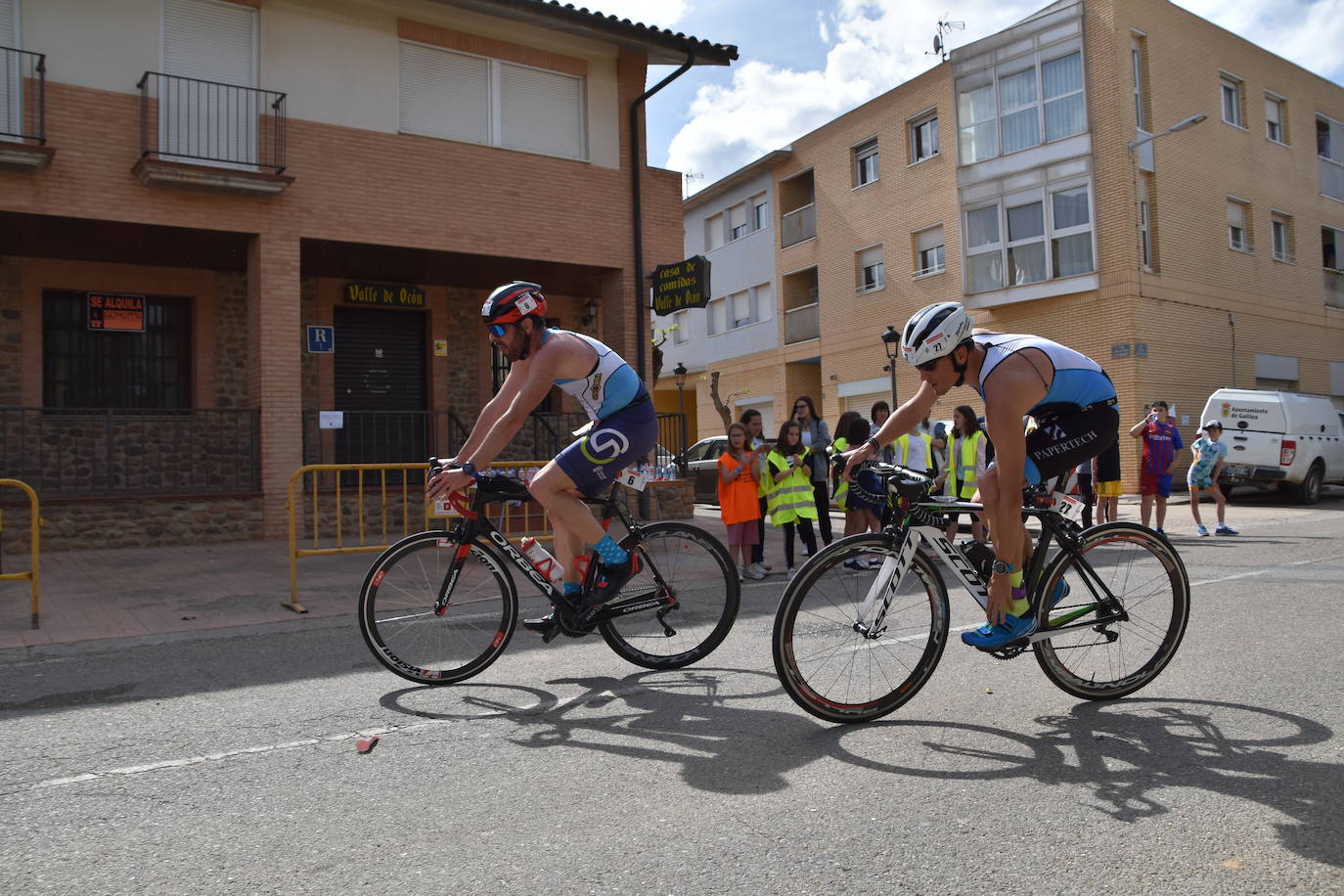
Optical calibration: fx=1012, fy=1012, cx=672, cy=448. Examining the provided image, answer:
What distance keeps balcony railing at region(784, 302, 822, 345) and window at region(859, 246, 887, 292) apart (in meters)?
2.01

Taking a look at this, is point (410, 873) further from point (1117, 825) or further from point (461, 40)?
point (461, 40)

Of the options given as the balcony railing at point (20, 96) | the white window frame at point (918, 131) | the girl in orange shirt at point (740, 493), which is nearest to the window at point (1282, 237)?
the white window frame at point (918, 131)

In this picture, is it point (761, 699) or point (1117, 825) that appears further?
point (761, 699)

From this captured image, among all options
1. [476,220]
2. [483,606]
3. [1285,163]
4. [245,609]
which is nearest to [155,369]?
[476,220]

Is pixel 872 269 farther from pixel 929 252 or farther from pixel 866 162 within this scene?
pixel 866 162

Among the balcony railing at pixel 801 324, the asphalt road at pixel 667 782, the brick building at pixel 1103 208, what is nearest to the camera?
the asphalt road at pixel 667 782

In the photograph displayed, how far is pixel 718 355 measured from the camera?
36000mm

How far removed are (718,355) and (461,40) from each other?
22134 millimetres

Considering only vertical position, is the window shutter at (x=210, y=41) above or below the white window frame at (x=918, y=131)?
below

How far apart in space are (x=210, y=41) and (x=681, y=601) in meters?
11.5

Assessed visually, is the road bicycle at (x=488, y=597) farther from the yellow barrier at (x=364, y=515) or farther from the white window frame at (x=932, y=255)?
the white window frame at (x=932, y=255)

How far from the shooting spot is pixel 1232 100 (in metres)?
26.4

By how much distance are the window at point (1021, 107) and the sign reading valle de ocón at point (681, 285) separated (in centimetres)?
1334

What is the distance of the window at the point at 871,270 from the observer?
95.2 ft
